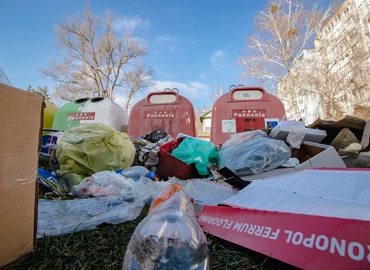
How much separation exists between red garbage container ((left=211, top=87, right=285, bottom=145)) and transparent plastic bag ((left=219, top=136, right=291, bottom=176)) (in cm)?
96

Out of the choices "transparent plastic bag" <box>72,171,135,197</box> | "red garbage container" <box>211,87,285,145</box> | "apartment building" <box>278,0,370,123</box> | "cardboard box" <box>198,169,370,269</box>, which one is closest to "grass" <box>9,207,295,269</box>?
"cardboard box" <box>198,169,370,269</box>

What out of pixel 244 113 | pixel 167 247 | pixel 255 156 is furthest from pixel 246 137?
pixel 167 247

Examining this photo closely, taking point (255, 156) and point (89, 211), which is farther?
point (255, 156)

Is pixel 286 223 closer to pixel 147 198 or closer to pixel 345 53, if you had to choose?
pixel 147 198

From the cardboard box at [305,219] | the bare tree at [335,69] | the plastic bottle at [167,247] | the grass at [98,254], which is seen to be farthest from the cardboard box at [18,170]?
the bare tree at [335,69]

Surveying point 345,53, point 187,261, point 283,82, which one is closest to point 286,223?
point 187,261

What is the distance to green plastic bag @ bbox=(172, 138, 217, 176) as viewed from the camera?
5.44 ft

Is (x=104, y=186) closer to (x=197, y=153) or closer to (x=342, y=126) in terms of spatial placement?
(x=197, y=153)

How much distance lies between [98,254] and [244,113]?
231 centimetres

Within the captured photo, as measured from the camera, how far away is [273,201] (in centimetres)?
68

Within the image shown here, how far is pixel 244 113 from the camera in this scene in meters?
2.57

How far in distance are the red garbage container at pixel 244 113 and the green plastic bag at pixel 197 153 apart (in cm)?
75

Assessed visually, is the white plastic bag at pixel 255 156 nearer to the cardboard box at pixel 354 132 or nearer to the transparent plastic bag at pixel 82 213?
the cardboard box at pixel 354 132

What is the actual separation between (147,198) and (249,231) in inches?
20.6
